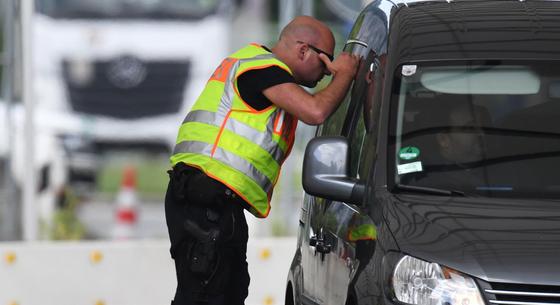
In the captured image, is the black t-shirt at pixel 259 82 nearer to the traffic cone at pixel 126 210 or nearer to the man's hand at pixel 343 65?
the man's hand at pixel 343 65

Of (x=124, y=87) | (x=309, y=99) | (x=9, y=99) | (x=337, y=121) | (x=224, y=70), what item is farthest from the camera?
(x=124, y=87)

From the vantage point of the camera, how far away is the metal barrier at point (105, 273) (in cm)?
1114

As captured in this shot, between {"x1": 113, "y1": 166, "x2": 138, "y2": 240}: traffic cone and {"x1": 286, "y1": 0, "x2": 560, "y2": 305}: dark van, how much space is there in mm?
7913

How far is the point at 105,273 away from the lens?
1129cm

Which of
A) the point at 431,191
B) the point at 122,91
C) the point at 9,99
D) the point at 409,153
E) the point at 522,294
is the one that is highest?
the point at 122,91

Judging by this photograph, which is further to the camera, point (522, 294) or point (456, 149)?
point (456, 149)

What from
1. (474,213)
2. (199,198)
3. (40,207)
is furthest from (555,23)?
(40,207)

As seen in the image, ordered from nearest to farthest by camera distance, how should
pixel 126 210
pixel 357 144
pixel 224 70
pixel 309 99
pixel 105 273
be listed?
1. pixel 357 144
2. pixel 309 99
3. pixel 224 70
4. pixel 105 273
5. pixel 126 210

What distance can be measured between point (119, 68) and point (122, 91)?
0.23 meters

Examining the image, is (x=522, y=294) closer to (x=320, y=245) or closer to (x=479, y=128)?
(x=479, y=128)

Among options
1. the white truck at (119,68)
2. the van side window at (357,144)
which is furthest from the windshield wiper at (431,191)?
the white truck at (119,68)

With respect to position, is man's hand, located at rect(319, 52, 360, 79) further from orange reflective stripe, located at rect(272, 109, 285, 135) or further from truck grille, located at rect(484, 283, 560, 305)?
truck grille, located at rect(484, 283, 560, 305)

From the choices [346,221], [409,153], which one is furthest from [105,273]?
[409,153]

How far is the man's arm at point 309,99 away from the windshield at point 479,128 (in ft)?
1.78
